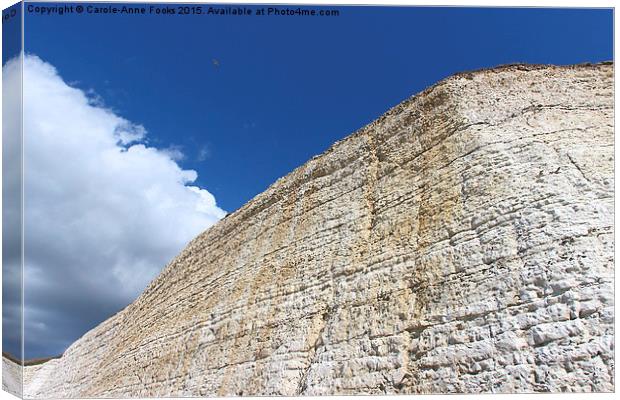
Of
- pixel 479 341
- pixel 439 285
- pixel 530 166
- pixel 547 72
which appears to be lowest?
pixel 479 341

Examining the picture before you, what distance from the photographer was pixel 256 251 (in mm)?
15188

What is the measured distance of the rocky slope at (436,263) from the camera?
24.1ft

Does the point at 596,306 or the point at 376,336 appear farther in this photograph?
the point at 376,336

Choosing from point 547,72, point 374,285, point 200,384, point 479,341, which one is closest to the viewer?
point 479,341

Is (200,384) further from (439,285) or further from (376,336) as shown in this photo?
(439,285)

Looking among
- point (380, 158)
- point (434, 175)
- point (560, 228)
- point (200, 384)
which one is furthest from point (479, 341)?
point (200, 384)

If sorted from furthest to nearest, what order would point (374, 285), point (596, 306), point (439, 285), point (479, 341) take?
point (374, 285), point (439, 285), point (479, 341), point (596, 306)

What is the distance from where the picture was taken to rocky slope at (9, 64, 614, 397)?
24.1 feet

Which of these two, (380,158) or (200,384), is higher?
(380,158)

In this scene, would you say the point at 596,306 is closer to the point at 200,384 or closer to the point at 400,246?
the point at 400,246

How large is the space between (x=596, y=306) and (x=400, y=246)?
3787 millimetres

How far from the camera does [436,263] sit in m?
9.13

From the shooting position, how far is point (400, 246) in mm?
10195

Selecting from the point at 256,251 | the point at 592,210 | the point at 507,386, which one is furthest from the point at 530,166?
the point at 256,251
